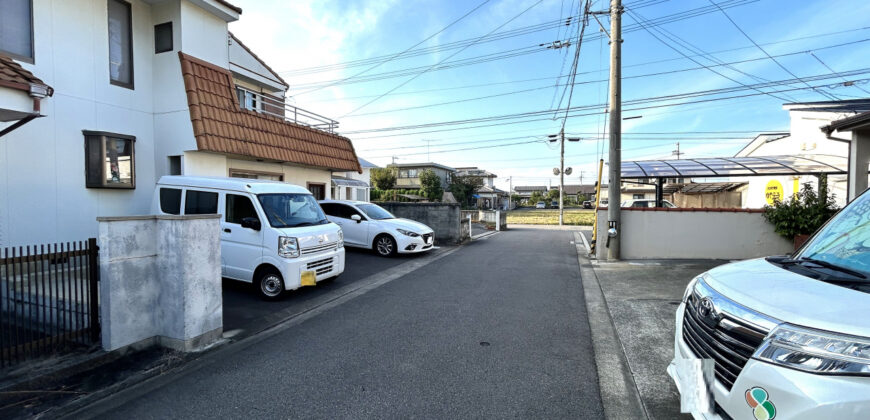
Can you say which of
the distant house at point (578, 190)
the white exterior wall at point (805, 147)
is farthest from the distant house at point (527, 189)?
the white exterior wall at point (805, 147)

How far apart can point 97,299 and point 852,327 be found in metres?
5.72

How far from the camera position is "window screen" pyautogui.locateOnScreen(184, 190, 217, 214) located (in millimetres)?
5898

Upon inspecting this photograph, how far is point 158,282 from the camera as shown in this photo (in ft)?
12.7

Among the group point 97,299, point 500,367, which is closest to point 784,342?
point 500,367

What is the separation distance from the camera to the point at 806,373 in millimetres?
1569

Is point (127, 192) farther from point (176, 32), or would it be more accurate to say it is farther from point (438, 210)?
point (438, 210)

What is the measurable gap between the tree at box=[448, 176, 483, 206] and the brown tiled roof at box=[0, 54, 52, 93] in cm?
3875

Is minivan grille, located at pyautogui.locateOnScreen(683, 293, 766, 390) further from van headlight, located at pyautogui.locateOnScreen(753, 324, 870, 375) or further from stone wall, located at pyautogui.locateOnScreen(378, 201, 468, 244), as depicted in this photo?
stone wall, located at pyautogui.locateOnScreen(378, 201, 468, 244)

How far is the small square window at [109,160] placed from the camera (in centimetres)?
658

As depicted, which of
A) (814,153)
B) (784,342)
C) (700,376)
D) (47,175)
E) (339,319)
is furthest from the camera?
(814,153)

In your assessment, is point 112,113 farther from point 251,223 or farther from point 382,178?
point 382,178

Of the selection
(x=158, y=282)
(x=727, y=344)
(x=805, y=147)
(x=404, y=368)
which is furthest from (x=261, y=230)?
(x=805, y=147)

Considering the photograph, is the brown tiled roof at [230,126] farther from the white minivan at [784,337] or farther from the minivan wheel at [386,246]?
the white minivan at [784,337]

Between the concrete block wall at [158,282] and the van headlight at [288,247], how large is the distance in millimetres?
1430
